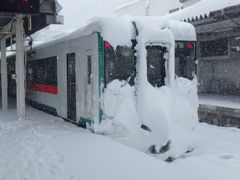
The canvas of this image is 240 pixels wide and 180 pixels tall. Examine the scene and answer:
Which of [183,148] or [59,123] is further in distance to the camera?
[59,123]

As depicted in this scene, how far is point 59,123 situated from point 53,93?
1524mm

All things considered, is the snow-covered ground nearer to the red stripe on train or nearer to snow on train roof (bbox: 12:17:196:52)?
the red stripe on train

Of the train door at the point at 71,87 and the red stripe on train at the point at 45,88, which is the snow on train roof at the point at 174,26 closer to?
the train door at the point at 71,87

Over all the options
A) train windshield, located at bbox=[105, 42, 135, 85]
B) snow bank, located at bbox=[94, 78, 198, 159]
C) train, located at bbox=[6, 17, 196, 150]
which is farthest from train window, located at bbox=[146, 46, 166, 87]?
train windshield, located at bbox=[105, 42, 135, 85]

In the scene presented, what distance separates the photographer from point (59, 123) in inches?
394

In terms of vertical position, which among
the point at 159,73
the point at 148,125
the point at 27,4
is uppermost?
the point at 27,4

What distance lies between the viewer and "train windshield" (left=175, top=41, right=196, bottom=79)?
864 centimetres

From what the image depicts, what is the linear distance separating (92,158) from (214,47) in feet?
34.5

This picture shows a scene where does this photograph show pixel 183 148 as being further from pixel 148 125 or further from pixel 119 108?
pixel 119 108

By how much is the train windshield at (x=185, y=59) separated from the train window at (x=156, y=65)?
498 mm

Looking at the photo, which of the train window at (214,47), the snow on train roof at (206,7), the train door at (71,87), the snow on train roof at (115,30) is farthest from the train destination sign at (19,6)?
the train window at (214,47)

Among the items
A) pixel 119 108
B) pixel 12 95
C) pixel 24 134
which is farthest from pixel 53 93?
pixel 12 95

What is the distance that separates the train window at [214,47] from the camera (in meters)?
14.7

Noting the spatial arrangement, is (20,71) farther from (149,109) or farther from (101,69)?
(149,109)
